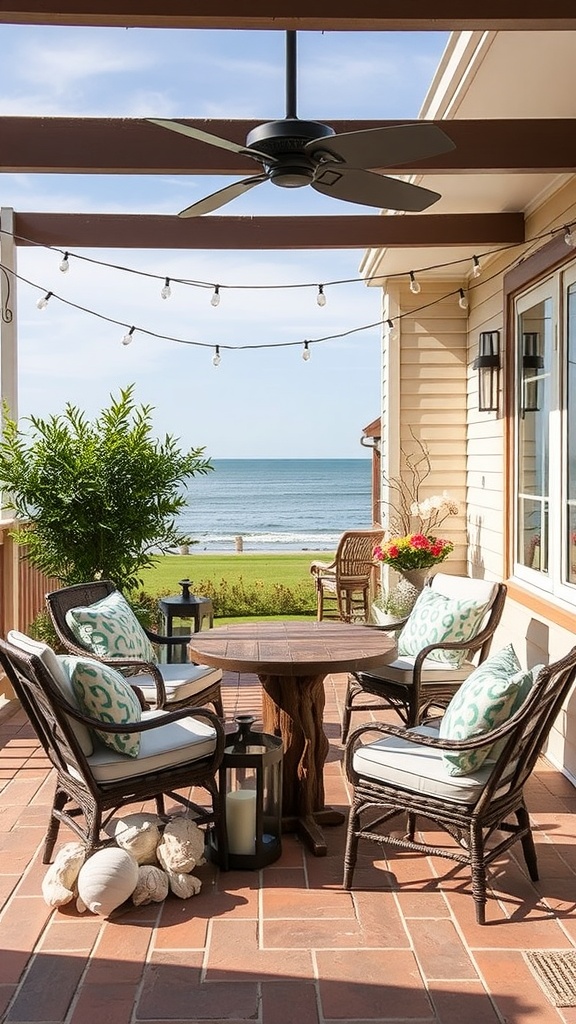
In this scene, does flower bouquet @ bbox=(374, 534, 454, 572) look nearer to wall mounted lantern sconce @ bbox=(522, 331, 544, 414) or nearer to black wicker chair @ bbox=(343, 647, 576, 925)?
wall mounted lantern sconce @ bbox=(522, 331, 544, 414)

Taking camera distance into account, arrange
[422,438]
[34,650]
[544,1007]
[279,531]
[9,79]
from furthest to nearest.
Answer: [279,531]
[422,438]
[9,79]
[34,650]
[544,1007]

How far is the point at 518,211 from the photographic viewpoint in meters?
5.59

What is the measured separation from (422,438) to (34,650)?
482cm

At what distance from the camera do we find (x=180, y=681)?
14.4ft

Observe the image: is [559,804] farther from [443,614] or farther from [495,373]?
[495,373]

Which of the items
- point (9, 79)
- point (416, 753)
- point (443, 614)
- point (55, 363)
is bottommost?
point (416, 753)

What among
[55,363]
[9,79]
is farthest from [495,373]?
[55,363]

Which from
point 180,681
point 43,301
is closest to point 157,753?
point 180,681

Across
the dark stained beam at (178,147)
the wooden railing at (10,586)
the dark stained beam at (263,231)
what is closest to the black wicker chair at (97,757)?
the dark stained beam at (178,147)

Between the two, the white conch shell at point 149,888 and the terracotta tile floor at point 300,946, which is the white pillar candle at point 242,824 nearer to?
the terracotta tile floor at point 300,946

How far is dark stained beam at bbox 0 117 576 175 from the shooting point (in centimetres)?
405

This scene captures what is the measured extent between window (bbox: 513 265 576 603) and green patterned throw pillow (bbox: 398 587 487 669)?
0.54 meters

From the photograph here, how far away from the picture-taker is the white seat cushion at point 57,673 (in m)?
3.08

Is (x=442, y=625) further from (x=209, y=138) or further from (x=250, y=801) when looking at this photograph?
(x=209, y=138)
